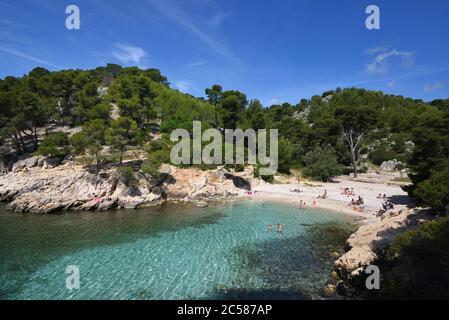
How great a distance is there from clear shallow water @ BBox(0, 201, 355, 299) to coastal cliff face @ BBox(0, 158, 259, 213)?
2.67 metres

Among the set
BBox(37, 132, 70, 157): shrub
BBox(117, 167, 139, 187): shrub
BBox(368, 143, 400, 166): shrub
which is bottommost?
BBox(117, 167, 139, 187): shrub

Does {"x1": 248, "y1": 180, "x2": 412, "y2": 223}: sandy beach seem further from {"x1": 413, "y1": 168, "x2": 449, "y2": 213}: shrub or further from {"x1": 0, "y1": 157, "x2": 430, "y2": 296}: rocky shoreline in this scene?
{"x1": 413, "y1": 168, "x2": 449, "y2": 213}: shrub

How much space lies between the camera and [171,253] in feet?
61.4

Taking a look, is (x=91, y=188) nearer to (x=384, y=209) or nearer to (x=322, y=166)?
(x=384, y=209)

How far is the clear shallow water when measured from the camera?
45.8ft

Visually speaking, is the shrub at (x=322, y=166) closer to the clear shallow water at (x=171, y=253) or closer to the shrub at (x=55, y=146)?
the clear shallow water at (x=171, y=253)

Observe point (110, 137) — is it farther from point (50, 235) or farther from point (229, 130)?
point (229, 130)

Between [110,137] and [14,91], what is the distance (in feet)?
75.5

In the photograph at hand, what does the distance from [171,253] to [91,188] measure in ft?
65.3

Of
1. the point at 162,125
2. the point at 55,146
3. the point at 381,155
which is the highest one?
the point at 162,125

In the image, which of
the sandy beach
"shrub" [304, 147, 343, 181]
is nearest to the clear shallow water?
the sandy beach

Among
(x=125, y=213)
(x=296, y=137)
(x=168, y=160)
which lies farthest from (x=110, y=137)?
(x=296, y=137)

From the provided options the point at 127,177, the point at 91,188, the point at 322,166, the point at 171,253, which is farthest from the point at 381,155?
the point at 91,188

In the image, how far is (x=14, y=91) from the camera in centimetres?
4444
